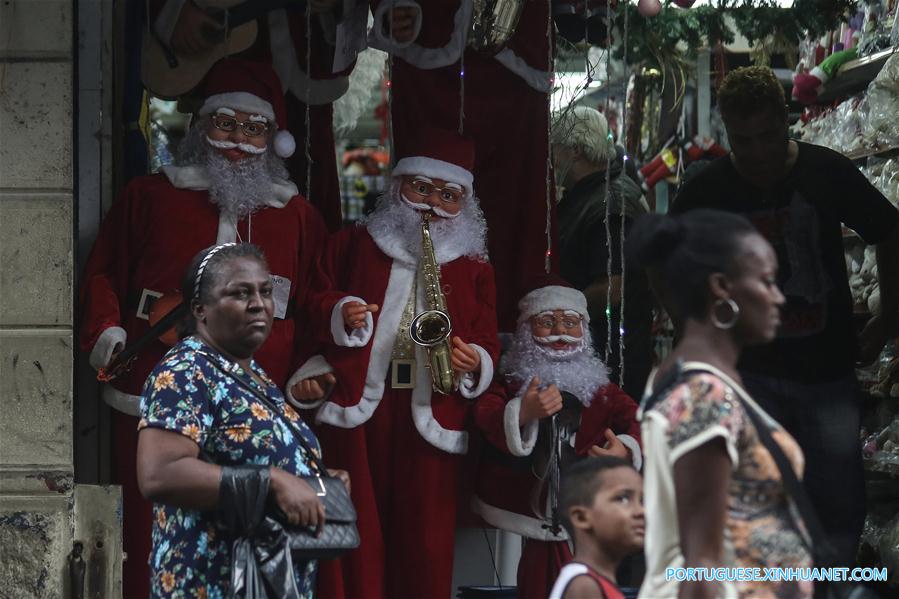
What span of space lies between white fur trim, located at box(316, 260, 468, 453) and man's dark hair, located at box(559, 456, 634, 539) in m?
1.62

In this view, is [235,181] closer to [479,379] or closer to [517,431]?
[479,379]

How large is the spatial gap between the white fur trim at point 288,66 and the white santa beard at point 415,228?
2.61 ft

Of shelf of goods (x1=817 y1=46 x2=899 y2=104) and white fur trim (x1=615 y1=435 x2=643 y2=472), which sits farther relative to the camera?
shelf of goods (x1=817 y1=46 x2=899 y2=104)

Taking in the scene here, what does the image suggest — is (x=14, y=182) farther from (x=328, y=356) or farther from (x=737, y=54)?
(x=737, y=54)

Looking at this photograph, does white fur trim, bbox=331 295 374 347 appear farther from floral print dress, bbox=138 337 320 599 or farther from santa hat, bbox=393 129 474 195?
floral print dress, bbox=138 337 320 599

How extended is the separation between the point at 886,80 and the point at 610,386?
187 centimetres

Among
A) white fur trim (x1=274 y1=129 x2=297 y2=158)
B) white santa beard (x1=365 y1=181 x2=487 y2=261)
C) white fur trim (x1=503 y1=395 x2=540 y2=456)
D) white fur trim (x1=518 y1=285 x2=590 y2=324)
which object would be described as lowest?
white fur trim (x1=503 y1=395 x2=540 y2=456)

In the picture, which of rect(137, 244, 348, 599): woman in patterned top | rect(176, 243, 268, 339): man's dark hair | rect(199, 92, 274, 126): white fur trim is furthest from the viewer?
rect(199, 92, 274, 126): white fur trim

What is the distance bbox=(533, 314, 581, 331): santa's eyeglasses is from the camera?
4.91 meters

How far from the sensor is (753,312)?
2756 millimetres

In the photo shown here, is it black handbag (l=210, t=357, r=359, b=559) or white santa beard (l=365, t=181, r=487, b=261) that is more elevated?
white santa beard (l=365, t=181, r=487, b=261)

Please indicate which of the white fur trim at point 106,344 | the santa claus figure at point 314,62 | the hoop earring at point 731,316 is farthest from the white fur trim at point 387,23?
the hoop earring at point 731,316

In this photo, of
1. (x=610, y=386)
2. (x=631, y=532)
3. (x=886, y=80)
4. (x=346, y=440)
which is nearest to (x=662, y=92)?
(x=886, y=80)

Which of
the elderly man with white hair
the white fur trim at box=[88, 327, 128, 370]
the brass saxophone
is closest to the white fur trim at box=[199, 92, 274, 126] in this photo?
the brass saxophone
